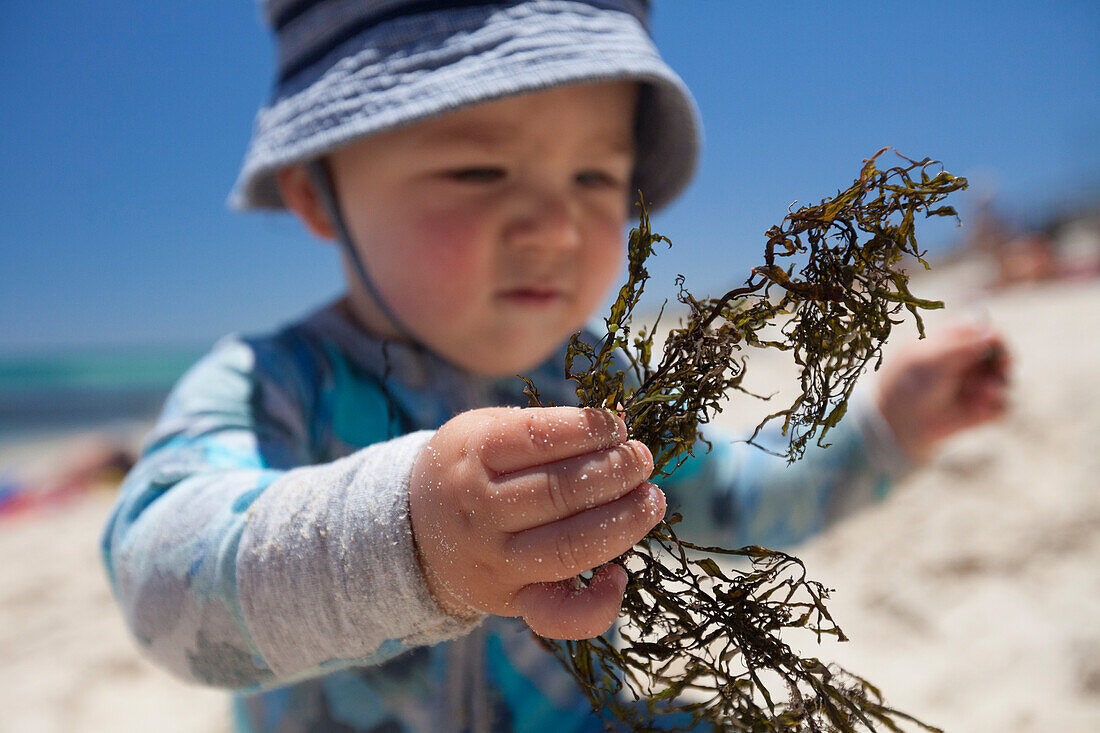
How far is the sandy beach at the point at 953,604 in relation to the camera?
2221mm

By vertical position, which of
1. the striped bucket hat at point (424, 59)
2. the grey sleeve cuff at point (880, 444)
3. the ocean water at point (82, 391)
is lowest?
the ocean water at point (82, 391)

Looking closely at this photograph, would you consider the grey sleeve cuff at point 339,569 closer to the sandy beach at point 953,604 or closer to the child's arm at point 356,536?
the child's arm at point 356,536

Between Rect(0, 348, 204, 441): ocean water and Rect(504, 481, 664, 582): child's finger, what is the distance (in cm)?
2062

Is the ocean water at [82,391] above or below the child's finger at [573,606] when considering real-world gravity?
below

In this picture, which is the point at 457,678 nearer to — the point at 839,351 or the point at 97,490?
the point at 839,351

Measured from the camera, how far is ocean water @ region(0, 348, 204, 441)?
65.3ft

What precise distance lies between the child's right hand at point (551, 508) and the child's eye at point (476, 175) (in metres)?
0.87

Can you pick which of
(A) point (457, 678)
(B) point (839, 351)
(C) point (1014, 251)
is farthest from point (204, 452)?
(C) point (1014, 251)

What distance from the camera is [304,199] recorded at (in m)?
2.05

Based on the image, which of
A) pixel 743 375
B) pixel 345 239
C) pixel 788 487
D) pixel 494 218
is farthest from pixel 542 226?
pixel 788 487

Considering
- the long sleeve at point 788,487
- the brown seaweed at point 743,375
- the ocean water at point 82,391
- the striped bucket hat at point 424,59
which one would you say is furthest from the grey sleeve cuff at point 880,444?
the ocean water at point 82,391

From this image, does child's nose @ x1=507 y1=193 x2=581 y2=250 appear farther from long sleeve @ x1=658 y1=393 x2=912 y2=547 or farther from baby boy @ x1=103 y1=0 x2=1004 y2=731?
long sleeve @ x1=658 y1=393 x2=912 y2=547

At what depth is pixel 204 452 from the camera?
53.7 inches

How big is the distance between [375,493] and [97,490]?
8.57 metres
